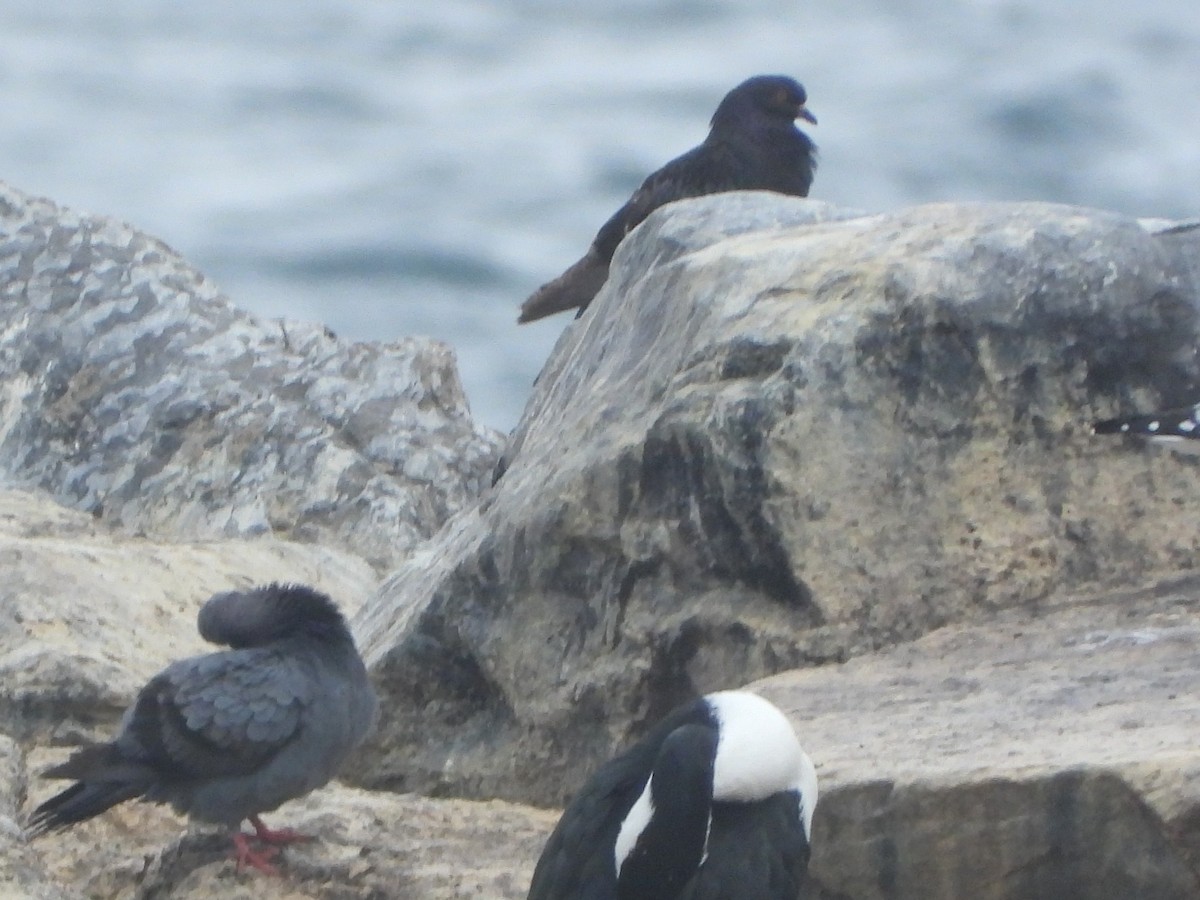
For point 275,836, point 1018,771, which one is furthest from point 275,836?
point 1018,771

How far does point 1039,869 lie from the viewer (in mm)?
4203

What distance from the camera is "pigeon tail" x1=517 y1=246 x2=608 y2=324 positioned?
12039 millimetres

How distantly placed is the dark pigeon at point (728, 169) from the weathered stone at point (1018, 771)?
6.85 m

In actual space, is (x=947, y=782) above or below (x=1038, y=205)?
below

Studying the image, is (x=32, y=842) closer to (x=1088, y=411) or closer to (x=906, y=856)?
(x=906, y=856)

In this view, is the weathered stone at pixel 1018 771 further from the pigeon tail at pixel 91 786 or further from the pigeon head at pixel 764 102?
the pigeon head at pixel 764 102

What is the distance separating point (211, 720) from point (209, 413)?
4223mm

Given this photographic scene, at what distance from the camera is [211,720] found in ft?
16.9

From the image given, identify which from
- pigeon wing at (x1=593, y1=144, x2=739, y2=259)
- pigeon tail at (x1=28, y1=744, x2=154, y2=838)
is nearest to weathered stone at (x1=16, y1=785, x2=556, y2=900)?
pigeon tail at (x1=28, y1=744, x2=154, y2=838)

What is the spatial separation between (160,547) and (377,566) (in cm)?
97

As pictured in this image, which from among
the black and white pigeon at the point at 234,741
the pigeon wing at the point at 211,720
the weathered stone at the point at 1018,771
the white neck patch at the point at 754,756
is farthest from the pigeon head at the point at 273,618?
the white neck patch at the point at 754,756

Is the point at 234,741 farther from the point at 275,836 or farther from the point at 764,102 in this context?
the point at 764,102

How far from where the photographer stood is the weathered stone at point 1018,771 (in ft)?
13.3

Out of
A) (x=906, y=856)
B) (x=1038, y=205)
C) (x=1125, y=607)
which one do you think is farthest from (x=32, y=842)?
(x=1038, y=205)
